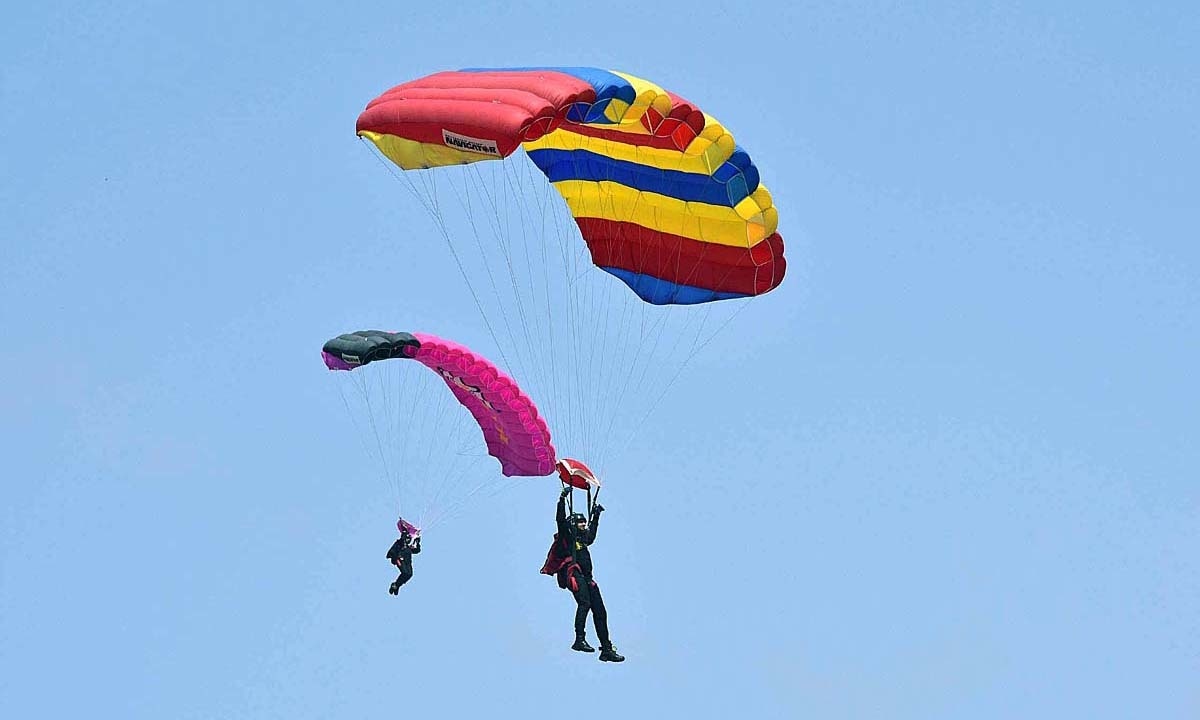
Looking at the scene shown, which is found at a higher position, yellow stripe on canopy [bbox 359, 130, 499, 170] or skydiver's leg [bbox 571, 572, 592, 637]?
yellow stripe on canopy [bbox 359, 130, 499, 170]

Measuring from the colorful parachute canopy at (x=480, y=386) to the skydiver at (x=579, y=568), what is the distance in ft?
3.75

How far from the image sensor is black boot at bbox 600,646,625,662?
31.5 meters

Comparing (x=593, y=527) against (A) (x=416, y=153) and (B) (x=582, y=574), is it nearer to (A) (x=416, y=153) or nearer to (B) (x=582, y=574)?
(B) (x=582, y=574)

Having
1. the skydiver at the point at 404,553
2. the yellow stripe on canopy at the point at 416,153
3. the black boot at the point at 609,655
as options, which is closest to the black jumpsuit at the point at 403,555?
the skydiver at the point at 404,553

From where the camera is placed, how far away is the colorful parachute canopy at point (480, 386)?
3078cm

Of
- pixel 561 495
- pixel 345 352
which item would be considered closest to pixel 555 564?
pixel 561 495

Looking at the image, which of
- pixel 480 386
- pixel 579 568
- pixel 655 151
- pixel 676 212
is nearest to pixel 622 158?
pixel 655 151

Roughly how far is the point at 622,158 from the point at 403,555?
5.08 metres

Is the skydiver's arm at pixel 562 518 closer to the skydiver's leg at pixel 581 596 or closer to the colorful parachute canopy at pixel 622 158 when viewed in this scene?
the skydiver's leg at pixel 581 596

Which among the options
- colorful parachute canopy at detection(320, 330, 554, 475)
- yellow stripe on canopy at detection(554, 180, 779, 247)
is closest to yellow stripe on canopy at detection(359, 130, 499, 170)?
colorful parachute canopy at detection(320, 330, 554, 475)

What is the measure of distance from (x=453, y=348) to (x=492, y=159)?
2710 mm

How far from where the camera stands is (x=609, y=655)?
3153 cm

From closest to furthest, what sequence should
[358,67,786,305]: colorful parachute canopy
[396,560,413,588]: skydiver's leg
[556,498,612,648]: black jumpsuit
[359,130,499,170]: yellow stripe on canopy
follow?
1. [358,67,786,305]: colorful parachute canopy
2. [359,130,499,170]: yellow stripe on canopy
3. [556,498,612,648]: black jumpsuit
4. [396,560,413,588]: skydiver's leg

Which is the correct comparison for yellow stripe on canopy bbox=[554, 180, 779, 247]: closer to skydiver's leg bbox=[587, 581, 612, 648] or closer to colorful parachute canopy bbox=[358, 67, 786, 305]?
colorful parachute canopy bbox=[358, 67, 786, 305]
